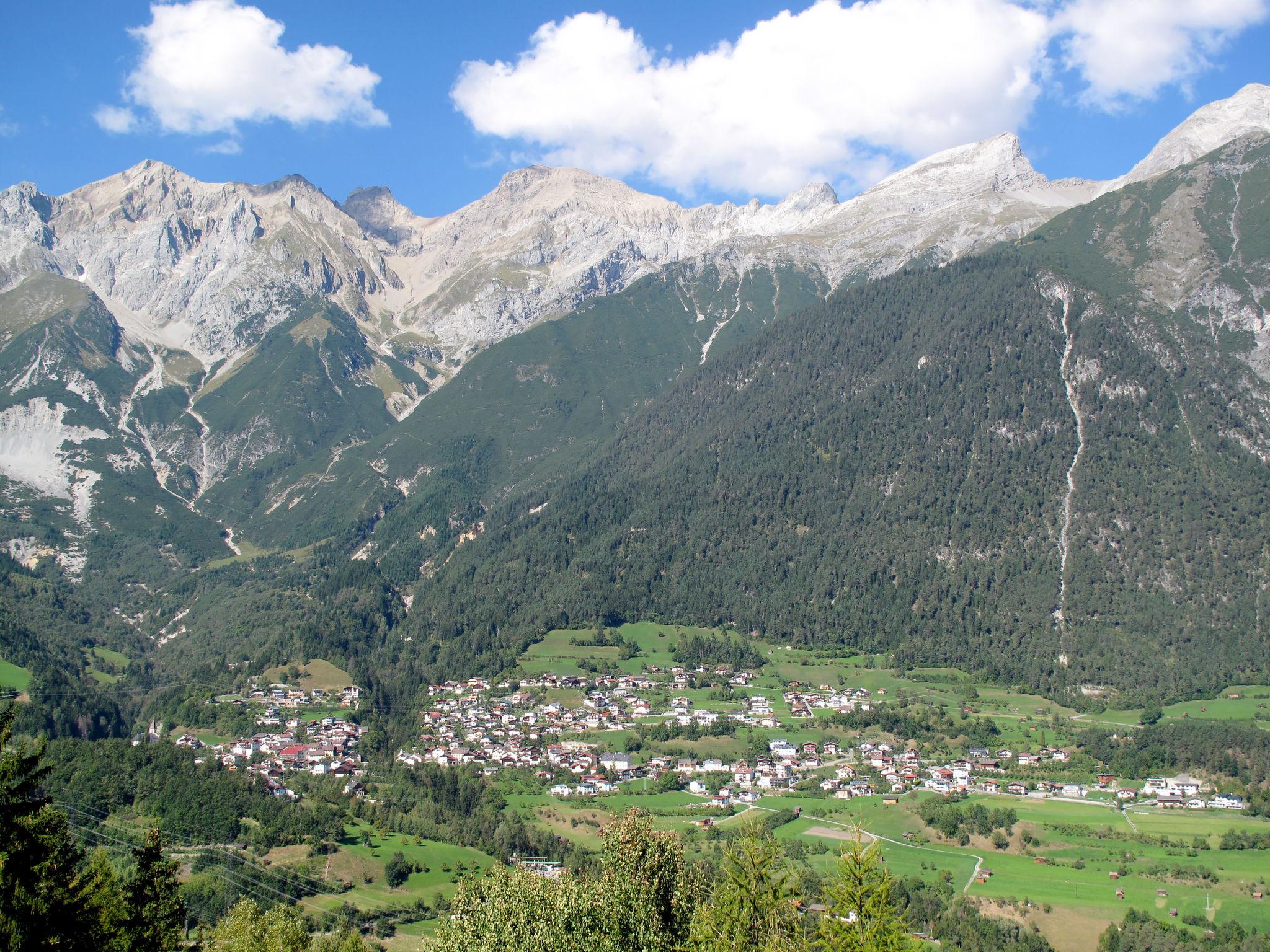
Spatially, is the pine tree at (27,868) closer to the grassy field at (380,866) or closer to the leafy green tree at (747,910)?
the leafy green tree at (747,910)

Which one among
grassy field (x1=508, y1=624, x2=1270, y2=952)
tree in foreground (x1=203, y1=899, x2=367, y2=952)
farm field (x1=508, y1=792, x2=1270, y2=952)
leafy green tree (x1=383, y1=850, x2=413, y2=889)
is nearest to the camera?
tree in foreground (x1=203, y1=899, x2=367, y2=952)

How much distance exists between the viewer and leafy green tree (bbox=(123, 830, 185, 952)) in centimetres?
5328

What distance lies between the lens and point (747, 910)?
52.8 metres

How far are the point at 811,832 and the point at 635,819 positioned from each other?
6382cm

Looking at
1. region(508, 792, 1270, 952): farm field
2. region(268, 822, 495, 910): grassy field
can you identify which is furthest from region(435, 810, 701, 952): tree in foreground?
region(508, 792, 1270, 952): farm field

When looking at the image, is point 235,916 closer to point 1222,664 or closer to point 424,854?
point 424,854

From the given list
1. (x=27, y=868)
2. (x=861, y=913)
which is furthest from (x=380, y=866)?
(x=861, y=913)

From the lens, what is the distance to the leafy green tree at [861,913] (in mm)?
43406

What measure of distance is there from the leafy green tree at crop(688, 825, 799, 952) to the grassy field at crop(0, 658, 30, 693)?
156642mm

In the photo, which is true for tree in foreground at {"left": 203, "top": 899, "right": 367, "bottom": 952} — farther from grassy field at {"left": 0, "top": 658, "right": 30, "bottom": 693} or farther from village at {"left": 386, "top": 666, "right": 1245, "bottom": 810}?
grassy field at {"left": 0, "top": 658, "right": 30, "bottom": 693}

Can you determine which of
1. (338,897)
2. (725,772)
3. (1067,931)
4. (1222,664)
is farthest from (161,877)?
(1222,664)

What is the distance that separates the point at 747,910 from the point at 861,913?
32.6 feet

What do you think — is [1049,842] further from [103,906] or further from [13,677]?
[13,677]

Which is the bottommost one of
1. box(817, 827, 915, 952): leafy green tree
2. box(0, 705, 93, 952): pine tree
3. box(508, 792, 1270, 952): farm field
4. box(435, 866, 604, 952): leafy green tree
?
box(508, 792, 1270, 952): farm field
